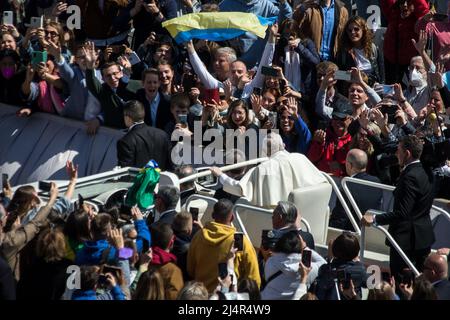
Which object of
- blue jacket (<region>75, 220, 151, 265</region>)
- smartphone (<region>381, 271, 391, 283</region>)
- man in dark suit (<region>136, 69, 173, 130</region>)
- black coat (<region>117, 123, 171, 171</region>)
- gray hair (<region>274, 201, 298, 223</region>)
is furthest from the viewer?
man in dark suit (<region>136, 69, 173, 130</region>)

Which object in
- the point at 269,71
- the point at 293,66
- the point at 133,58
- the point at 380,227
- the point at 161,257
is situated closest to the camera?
the point at 161,257

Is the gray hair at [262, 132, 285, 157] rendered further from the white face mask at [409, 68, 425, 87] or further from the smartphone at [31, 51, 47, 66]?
the smartphone at [31, 51, 47, 66]

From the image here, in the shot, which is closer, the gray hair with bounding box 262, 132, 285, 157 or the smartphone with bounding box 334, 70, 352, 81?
the gray hair with bounding box 262, 132, 285, 157

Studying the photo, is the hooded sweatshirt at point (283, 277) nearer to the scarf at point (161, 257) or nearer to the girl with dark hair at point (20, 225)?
the scarf at point (161, 257)

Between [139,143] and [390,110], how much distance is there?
2521 mm

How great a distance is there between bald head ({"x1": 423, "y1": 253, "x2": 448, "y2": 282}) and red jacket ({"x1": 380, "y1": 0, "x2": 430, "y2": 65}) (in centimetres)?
544

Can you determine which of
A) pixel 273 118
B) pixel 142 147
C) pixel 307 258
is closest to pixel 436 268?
pixel 307 258

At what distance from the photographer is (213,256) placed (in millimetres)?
12438

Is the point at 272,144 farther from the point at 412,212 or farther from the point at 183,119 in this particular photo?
the point at 412,212

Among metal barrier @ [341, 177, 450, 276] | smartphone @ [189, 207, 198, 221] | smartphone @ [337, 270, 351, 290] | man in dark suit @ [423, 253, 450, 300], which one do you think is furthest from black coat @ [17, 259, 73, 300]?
metal barrier @ [341, 177, 450, 276]

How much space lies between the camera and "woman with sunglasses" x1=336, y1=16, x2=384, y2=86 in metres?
16.8

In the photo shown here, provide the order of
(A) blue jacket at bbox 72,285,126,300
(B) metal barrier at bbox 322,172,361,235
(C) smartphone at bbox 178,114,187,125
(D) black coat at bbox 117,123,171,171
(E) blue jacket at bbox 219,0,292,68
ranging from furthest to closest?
(E) blue jacket at bbox 219,0,292,68, (C) smartphone at bbox 178,114,187,125, (D) black coat at bbox 117,123,171,171, (B) metal barrier at bbox 322,172,361,235, (A) blue jacket at bbox 72,285,126,300

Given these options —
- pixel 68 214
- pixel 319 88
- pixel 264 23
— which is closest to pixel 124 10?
pixel 264 23
